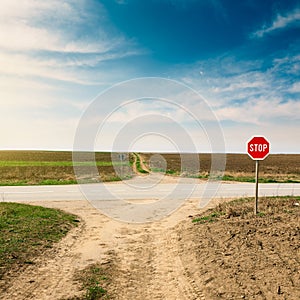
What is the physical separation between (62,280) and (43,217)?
601cm

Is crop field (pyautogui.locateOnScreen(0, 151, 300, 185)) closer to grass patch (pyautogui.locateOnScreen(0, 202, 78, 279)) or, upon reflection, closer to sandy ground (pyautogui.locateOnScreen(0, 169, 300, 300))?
grass patch (pyautogui.locateOnScreen(0, 202, 78, 279))

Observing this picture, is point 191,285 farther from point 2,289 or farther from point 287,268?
point 2,289

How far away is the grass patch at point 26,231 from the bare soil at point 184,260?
1.29ft

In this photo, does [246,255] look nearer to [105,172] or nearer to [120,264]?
[120,264]

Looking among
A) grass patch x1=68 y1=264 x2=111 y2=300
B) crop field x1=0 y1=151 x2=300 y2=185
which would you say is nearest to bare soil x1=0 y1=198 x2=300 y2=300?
grass patch x1=68 y1=264 x2=111 y2=300

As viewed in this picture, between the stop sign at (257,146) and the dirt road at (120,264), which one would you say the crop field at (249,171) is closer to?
the stop sign at (257,146)

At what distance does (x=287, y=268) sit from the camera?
5.57 metres

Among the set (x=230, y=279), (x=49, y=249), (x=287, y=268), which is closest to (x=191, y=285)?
(x=230, y=279)

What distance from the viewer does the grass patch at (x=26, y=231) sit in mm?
7164

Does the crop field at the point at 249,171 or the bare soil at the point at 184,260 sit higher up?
the crop field at the point at 249,171

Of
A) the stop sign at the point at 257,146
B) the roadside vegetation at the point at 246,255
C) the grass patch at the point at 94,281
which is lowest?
the grass patch at the point at 94,281

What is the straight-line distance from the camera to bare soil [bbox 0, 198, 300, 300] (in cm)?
533

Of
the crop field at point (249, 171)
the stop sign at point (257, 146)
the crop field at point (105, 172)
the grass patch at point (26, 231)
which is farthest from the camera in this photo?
the crop field at point (249, 171)

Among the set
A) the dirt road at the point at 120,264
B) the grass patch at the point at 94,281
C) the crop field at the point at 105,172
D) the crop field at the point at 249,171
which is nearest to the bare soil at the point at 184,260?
the dirt road at the point at 120,264
